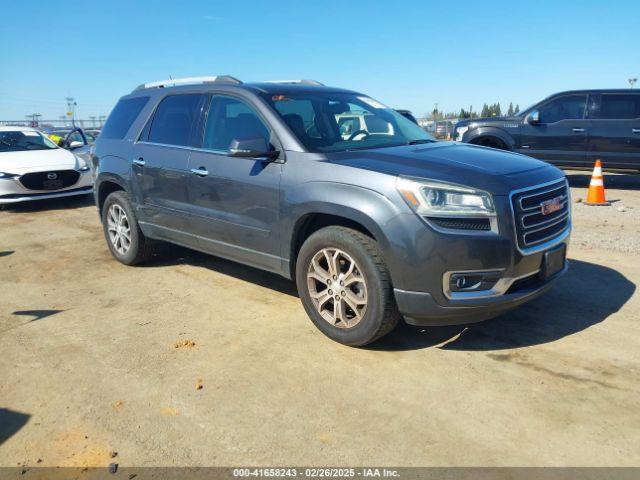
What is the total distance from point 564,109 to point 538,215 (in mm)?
8703

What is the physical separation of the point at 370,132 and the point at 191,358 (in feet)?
7.67

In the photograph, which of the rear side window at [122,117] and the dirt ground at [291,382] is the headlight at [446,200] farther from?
the rear side window at [122,117]

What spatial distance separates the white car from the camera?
928 centimetres

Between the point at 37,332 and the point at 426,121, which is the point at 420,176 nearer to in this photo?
the point at 37,332


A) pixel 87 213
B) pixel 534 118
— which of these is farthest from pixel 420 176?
pixel 534 118

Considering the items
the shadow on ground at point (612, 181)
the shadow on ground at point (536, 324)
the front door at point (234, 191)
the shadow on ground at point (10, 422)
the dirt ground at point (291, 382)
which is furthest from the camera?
the shadow on ground at point (612, 181)

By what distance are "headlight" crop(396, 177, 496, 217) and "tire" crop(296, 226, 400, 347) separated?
42cm

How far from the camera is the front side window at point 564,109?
1084 centimetres

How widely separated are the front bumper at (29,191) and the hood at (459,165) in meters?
7.64

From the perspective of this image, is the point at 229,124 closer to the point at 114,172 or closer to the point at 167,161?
the point at 167,161

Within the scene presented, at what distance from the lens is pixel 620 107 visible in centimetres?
1060

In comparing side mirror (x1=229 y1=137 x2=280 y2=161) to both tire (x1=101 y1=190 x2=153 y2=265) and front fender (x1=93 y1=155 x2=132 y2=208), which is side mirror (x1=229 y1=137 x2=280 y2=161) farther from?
tire (x1=101 y1=190 x2=153 y2=265)

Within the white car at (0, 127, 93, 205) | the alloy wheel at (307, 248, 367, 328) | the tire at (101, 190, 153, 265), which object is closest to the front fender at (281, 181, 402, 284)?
the alloy wheel at (307, 248, 367, 328)

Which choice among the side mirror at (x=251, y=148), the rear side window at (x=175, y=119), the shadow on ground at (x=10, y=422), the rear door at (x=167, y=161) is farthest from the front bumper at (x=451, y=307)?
the rear side window at (x=175, y=119)
